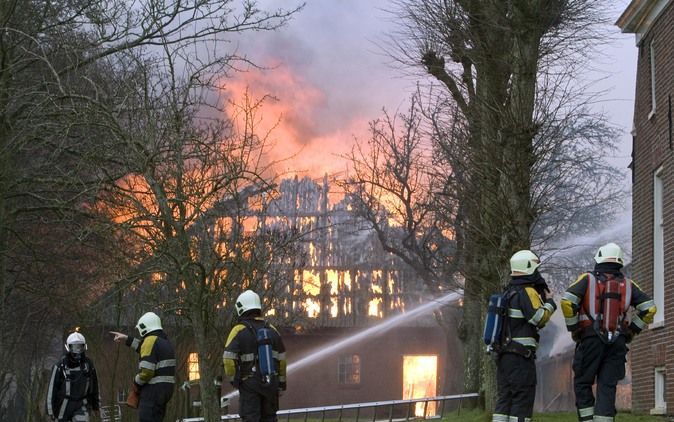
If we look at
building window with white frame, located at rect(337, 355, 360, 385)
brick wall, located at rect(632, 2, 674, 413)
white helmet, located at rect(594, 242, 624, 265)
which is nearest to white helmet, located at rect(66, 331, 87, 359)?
white helmet, located at rect(594, 242, 624, 265)

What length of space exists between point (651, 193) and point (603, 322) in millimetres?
8552

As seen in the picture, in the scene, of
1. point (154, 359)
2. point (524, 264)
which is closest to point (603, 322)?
point (524, 264)

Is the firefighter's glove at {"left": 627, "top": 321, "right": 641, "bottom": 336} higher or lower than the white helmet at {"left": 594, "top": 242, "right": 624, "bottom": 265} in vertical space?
lower

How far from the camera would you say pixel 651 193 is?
60.9 ft

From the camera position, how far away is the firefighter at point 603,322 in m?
10.5

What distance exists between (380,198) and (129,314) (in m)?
9.84

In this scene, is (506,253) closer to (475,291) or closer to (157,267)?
(475,291)

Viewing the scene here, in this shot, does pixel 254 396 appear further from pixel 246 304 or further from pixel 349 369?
pixel 349 369

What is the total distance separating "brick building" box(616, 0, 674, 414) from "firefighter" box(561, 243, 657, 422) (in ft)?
20.8

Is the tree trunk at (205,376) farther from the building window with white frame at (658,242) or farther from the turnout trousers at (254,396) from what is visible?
the building window with white frame at (658,242)

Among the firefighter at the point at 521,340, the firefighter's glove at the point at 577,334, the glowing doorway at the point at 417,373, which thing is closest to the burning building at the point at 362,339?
the glowing doorway at the point at 417,373

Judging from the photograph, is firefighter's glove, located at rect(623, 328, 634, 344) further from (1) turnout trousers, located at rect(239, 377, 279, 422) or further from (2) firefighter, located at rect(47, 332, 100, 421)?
(2) firefighter, located at rect(47, 332, 100, 421)

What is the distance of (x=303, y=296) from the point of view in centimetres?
3666

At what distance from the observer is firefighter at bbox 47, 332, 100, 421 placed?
15688 millimetres
